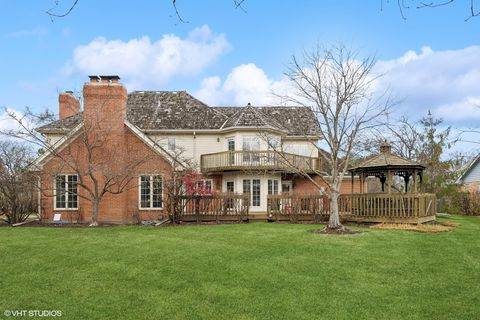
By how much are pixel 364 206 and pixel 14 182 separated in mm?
16718

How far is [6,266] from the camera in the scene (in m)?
10.2

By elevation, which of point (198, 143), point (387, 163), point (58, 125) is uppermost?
point (58, 125)

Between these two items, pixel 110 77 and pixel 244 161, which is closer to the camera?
pixel 110 77

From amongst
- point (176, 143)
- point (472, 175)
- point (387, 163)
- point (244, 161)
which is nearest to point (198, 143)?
point (176, 143)

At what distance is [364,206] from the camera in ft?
67.4

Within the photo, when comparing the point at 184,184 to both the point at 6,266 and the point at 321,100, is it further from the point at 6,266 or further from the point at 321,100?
the point at 6,266

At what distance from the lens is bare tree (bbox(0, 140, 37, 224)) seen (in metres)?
20.9

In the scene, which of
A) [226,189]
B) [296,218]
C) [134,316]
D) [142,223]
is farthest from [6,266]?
[226,189]

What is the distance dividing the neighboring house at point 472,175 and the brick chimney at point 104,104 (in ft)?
97.3

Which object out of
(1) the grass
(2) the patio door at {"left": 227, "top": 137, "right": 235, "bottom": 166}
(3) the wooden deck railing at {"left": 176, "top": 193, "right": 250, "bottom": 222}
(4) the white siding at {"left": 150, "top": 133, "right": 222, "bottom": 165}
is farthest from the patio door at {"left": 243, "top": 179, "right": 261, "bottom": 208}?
(1) the grass

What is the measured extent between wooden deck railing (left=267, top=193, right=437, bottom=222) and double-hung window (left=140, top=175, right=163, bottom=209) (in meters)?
5.85

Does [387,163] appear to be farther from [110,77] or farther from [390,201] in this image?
[110,77]

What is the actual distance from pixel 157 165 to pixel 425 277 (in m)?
15.9

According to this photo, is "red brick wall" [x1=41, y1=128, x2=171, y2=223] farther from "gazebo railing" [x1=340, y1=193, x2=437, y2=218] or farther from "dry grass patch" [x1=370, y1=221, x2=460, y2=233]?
"dry grass patch" [x1=370, y1=221, x2=460, y2=233]
